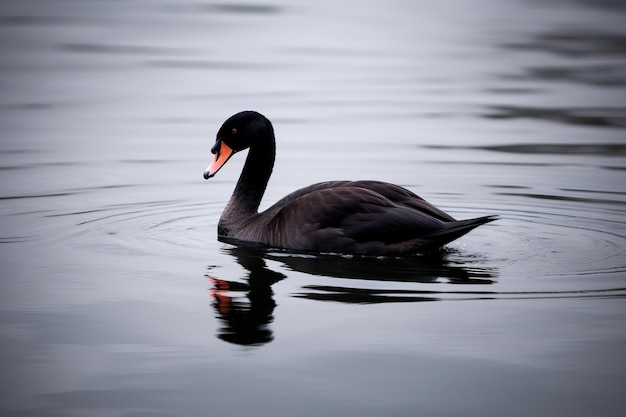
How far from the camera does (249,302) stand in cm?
720

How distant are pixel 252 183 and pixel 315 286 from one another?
2521 mm

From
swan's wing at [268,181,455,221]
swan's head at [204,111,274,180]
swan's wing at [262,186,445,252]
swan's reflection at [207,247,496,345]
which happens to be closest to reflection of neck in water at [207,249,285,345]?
swan's reflection at [207,247,496,345]

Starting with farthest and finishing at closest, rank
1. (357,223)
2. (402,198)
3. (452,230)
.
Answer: (402,198) → (357,223) → (452,230)

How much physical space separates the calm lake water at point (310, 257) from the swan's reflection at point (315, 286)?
0.09ft

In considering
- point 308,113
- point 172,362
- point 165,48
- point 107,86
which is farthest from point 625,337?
point 165,48

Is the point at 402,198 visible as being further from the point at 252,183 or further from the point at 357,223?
the point at 252,183

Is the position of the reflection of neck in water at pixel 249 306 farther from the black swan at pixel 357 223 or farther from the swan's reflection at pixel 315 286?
the black swan at pixel 357 223

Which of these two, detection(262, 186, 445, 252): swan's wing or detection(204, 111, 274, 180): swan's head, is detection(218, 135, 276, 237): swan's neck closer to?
detection(204, 111, 274, 180): swan's head

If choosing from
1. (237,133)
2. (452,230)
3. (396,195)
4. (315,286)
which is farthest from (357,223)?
(237,133)

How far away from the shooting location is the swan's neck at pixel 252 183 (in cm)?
971

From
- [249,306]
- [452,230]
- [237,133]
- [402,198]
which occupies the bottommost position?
[249,306]

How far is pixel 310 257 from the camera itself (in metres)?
8.57

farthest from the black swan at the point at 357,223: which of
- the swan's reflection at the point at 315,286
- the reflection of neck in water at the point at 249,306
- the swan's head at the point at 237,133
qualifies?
the swan's head at the point at 237,133

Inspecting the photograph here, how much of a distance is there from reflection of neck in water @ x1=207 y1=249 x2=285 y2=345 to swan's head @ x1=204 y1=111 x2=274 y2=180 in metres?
1.58
